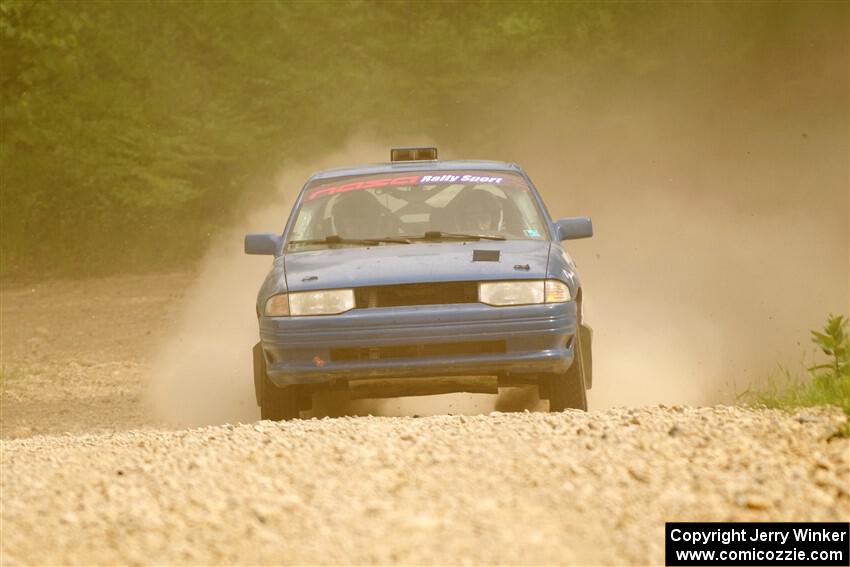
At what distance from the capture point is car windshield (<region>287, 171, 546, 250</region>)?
371 inches

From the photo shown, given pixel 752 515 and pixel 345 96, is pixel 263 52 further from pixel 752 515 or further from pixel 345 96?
pixel 752 515

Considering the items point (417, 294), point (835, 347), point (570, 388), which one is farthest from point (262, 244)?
point (835, 347)

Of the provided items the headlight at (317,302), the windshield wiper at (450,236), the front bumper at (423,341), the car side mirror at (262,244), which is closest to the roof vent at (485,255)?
the front bumper at (423,341)

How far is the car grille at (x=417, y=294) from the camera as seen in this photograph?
828 cm

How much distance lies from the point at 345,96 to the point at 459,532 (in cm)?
2367

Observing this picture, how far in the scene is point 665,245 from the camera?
22812 millimetres

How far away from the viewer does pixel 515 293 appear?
27.0 ft

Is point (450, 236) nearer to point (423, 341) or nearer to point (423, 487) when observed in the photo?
point (423, 341)

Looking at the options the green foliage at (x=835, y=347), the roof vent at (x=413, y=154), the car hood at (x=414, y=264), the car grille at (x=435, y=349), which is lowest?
the green foliage at (x=835, y=347)

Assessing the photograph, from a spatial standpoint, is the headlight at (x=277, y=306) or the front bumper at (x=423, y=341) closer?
the front bumper at (x=423, y=341)

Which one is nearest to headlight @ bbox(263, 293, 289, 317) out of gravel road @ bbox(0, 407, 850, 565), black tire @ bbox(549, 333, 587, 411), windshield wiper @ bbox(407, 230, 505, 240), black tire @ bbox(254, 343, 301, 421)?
black tire @ bbox(254, 343, 301, 421)

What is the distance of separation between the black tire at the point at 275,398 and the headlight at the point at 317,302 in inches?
17.0

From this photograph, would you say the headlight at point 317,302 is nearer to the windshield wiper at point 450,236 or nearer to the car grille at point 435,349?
the car grille at point 435,349

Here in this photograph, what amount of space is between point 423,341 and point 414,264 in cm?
50
